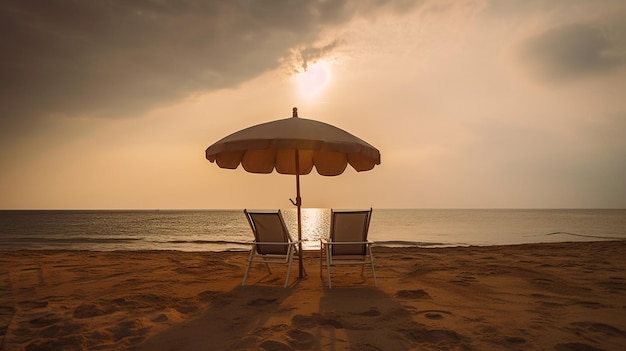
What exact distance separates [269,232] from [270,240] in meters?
0.12

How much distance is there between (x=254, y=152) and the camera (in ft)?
19.2

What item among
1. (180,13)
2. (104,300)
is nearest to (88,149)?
(180,13)

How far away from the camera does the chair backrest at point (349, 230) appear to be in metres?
4.68

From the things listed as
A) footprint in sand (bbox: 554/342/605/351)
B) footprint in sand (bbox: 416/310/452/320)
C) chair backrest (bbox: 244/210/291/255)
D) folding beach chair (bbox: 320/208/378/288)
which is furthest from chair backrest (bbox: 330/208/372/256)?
footprint in sand (bbox: 554/342/605/351)

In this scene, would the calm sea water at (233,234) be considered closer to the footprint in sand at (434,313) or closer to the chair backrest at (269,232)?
the chair backrest at (269,232)

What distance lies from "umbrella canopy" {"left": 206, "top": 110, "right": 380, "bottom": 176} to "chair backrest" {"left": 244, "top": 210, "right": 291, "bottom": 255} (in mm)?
939

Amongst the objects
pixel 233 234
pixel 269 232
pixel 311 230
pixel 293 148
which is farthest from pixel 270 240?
pixel 311 230

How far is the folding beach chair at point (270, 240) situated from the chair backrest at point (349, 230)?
1.89ft

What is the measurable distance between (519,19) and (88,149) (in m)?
23.5

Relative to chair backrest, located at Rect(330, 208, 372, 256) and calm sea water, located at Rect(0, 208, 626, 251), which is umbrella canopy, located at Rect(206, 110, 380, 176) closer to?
chair backrest, located at Rect(330, 208, 372, 256)

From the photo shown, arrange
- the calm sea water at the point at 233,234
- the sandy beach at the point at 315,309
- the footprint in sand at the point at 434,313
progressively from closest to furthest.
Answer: the sandy beach at the point at 315,309
the footprint in sand at the point at 434,313
the calm sea water at the point at 233,234

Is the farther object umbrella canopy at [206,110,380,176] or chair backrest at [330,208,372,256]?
chair backrest at [330,208,372,256]

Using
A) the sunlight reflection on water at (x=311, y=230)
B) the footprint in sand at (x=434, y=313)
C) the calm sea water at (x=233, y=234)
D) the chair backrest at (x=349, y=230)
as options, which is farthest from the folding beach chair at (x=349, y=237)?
the calm sea water at (x=233, y=234)

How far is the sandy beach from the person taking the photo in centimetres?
264
